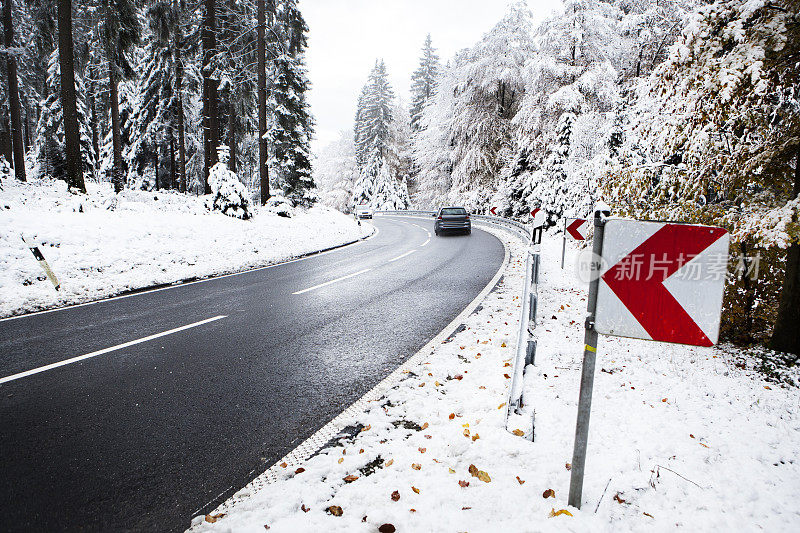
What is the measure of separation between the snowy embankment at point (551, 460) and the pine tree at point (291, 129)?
2469 centimetres

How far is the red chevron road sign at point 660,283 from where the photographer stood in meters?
2.06

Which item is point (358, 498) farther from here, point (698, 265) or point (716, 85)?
point (716, 85)

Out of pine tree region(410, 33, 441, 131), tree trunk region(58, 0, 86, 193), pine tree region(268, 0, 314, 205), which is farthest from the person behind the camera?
pine tree region(410, 33, 441, 131)

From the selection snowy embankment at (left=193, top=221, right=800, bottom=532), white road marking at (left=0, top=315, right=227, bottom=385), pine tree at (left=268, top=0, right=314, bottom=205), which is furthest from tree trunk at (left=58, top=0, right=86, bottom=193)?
snowy embankment at (left=193, top=221, right=800, bottom=532)

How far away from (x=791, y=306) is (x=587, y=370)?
14.6ft

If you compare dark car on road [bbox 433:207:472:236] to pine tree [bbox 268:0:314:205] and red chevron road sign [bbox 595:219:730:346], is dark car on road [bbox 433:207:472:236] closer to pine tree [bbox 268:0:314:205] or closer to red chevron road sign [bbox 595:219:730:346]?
pine tree [bbox 268:0:314:205]

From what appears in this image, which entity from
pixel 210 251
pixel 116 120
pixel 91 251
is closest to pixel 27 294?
pixel 91 251

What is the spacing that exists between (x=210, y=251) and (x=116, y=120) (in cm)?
1895

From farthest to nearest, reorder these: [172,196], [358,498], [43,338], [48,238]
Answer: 1. [172,196]
2. [48,238]
3. [43,338]
4. [358,498]

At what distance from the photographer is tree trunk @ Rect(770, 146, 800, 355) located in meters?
4.76

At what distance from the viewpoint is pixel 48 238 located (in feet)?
33.6

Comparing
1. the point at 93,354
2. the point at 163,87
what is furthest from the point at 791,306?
the point at 163,87

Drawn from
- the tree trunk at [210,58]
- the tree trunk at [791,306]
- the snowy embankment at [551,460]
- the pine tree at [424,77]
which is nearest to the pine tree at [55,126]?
the tree trunk at [210,58]

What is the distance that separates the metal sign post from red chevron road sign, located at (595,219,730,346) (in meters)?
0.03
